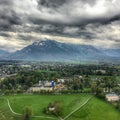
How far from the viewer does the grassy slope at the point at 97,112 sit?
74.2 metres

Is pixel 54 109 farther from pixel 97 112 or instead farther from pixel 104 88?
pixel 104 88

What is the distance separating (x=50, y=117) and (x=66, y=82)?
2722 inches

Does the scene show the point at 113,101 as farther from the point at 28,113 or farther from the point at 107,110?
the point at 28,113

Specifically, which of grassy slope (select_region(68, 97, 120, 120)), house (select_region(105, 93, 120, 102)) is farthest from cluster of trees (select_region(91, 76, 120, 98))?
grassy slope (select_region(68, 97, 120, 120))

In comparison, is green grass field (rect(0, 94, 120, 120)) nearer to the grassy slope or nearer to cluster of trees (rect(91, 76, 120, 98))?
the grassy slope

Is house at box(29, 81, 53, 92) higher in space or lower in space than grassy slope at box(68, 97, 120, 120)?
higher

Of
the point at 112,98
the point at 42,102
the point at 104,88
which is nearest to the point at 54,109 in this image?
the point at 42,102

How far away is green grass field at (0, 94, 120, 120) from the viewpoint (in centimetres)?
7536

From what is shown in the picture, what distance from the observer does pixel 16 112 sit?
264ft

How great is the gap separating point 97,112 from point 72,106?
419 inches

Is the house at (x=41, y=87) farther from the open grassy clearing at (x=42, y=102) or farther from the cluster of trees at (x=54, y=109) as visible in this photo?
the cluster of trees at (x=54, y=109)

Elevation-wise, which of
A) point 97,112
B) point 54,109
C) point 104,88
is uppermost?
point 104,88

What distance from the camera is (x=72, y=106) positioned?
8538 centimetres

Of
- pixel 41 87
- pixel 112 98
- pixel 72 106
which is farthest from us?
pixel 41 87
